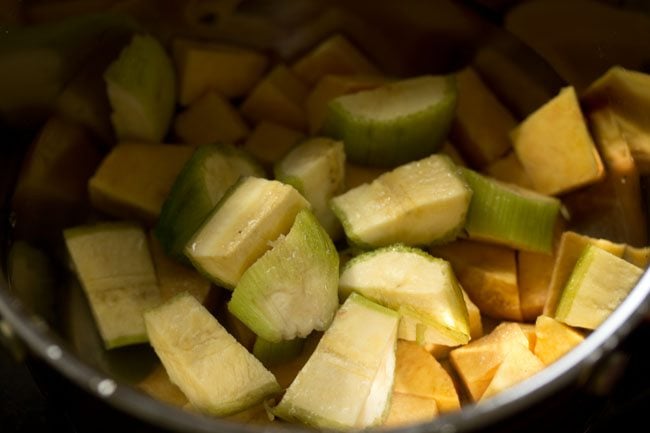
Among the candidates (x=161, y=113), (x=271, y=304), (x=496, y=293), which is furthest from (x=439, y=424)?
(x=161, y=113)

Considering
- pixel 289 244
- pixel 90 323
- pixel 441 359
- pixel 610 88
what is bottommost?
pixel 90 323

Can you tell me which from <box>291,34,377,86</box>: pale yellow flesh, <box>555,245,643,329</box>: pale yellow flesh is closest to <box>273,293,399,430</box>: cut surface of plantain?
<box>555,245,643,329</box>: pale yellow flesh

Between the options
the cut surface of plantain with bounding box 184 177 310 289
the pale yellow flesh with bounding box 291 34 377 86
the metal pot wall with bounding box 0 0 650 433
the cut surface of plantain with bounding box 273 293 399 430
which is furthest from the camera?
the pale yellow flesh with bounding box 291 34 377 86

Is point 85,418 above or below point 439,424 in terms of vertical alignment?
below

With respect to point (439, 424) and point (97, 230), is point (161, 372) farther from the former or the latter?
point (439, 424)

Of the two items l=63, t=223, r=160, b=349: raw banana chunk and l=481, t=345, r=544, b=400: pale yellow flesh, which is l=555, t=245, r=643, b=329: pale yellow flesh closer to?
l=481, t=345, r=544, b=400: pale yellow flesh

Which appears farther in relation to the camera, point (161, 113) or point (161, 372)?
point (161, 113)

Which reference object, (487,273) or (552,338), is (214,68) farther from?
(552,338)
